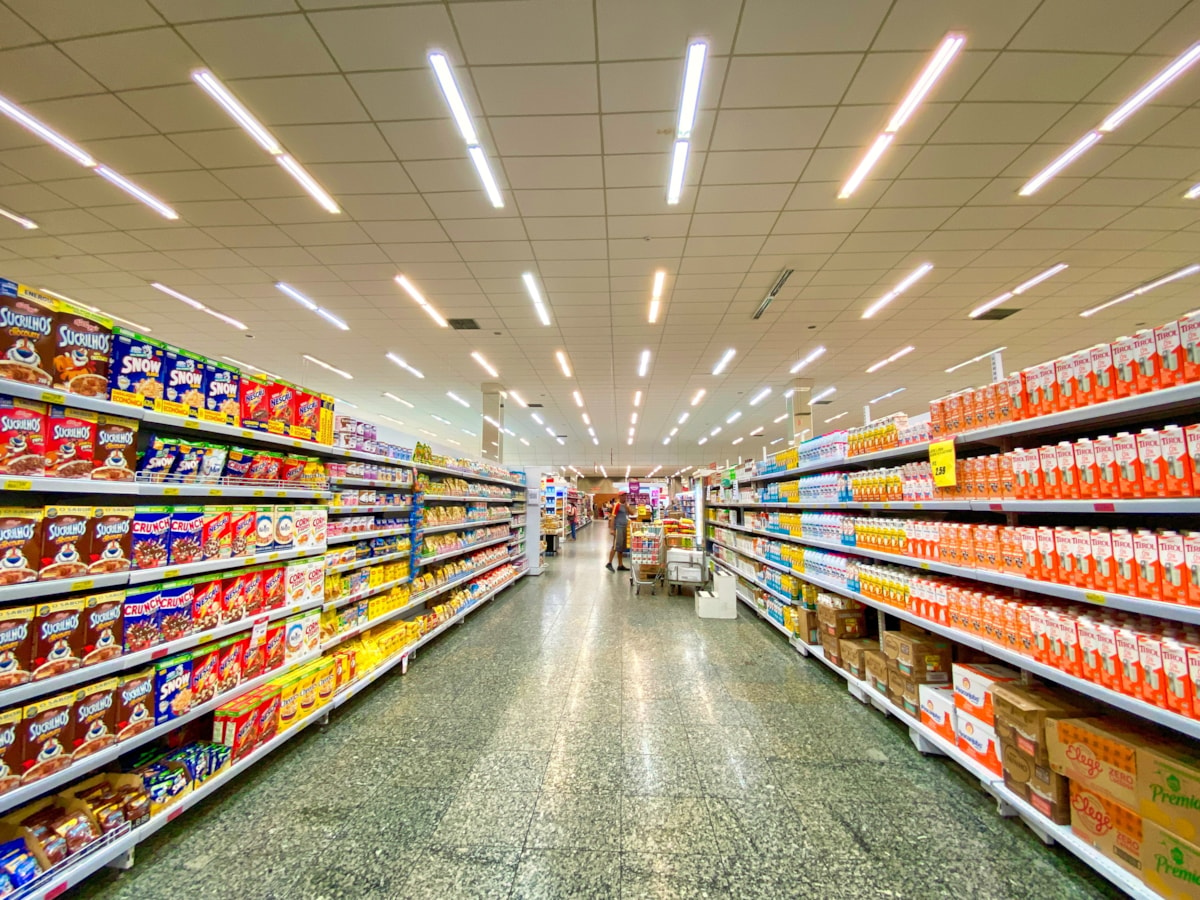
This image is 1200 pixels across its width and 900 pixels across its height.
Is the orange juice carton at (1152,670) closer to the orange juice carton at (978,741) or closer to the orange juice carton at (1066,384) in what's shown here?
the orange juice carton at (978,741)

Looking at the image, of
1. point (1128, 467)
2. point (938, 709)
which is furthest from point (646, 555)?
point (1128, 467)

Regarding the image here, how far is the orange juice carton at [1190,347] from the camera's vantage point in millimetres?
1435

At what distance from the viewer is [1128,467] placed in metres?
1.60

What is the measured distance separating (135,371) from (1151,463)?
405 cm

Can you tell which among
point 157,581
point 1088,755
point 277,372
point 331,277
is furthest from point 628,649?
point 277,372

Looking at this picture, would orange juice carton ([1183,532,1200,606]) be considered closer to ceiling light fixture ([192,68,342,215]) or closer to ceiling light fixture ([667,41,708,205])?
ceiling light fixture ([667,41,708,205])

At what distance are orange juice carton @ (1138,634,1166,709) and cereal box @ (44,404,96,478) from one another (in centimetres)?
393

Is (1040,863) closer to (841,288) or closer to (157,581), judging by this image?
(157,581)

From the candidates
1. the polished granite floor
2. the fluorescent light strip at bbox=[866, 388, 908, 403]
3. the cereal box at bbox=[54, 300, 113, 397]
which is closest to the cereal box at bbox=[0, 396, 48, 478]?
the cereal box at bbox=[54, 300, 113, 397]

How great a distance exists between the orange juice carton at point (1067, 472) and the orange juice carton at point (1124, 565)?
0.22 metres

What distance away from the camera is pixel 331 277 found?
5613mm

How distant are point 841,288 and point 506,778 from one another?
21.6 feet

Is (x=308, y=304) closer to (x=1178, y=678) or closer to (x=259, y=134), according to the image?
(x=259, y=134)

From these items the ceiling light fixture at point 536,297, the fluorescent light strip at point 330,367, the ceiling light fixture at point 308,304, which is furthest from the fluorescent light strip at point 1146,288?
the fluorescent light strip at point 330,367
